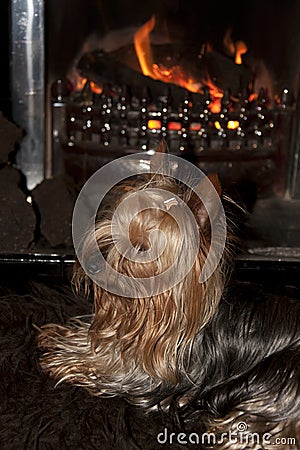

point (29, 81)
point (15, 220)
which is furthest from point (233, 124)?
point (15, 220)

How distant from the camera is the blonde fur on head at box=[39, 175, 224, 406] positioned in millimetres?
1354

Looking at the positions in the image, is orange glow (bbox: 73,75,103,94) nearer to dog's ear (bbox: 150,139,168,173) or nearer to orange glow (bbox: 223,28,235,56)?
orange glow (bbox: 223,28,235,56)

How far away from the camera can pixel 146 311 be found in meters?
1.42

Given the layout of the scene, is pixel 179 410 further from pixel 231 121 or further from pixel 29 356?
pixel 231 121

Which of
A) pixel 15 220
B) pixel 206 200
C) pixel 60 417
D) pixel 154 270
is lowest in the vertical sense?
pixel 60 417

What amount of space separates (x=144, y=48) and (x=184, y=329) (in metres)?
1.52

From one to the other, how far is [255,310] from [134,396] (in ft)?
0.90

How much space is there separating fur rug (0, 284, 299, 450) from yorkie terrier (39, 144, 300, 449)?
33 millimetres

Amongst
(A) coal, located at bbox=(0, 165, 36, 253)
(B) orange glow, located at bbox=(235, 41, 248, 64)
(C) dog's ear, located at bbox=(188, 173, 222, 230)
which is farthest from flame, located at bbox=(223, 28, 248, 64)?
(C) dog's ear, located at bbox=(188, 173, 222, 230)

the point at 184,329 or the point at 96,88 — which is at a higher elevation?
the point at 96,88

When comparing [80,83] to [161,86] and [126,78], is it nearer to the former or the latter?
[126,78]

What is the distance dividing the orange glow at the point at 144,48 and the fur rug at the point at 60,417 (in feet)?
4.24

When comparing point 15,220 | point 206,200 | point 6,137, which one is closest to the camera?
point 206,200

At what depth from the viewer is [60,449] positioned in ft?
4.60
